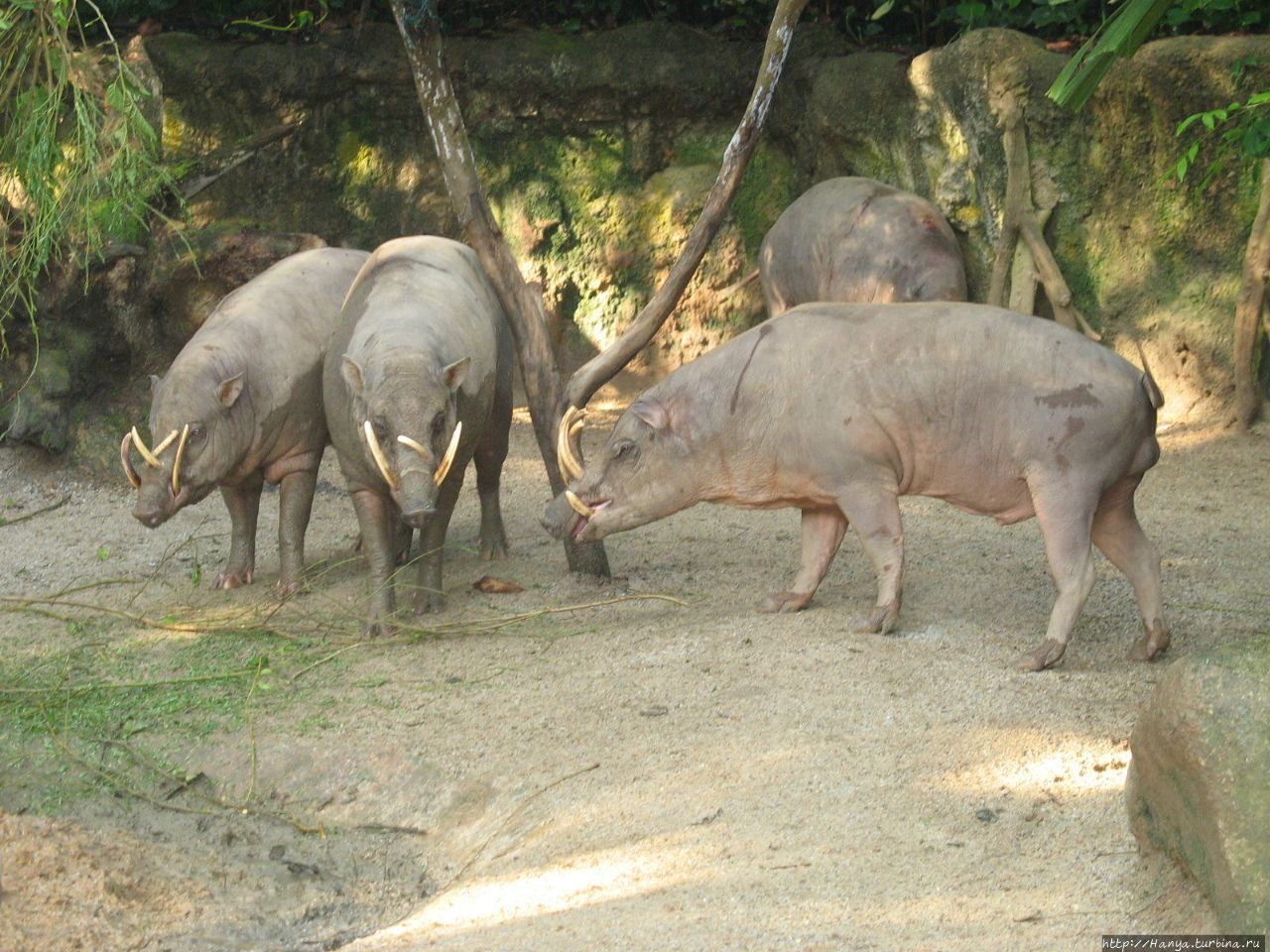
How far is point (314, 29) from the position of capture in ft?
37.9

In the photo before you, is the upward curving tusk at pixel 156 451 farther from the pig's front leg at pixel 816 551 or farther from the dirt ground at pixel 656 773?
the pig's front leg at pixel 816 551

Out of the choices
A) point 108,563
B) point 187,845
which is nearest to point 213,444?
point 108,563

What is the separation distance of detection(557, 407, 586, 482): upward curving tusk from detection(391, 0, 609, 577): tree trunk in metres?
0.63

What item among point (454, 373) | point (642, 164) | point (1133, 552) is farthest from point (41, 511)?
point (1133, 552)

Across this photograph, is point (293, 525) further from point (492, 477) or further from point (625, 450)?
point (625, 450)

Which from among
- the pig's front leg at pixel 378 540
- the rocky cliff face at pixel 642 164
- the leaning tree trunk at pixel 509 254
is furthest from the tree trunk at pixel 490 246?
the rocky cliff face at pixel 642 164

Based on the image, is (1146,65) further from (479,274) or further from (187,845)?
(187,845)

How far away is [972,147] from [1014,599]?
437 cm

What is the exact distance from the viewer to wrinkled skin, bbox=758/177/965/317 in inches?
385

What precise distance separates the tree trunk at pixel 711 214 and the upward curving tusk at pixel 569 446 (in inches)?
15.7

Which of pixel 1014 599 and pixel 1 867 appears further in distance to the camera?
pixel 1014 599

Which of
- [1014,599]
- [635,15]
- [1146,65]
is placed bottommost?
[1014,599]

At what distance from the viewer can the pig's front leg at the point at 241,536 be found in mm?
7672

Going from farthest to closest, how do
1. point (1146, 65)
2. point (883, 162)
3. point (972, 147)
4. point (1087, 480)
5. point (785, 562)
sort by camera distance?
point (883, 162) < point (972, 147) < point (1146, 65) < point (785, 562) < point (1087, 480)
